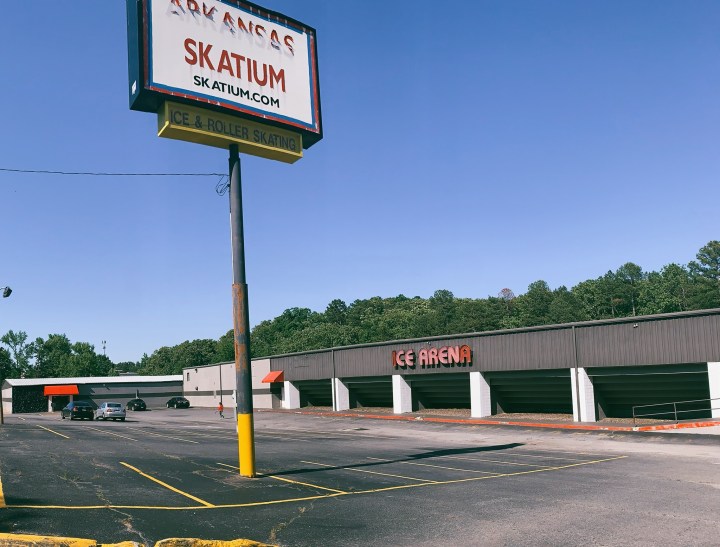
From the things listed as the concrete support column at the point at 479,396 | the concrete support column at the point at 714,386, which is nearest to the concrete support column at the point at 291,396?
the concrete support column at the point at 479,396

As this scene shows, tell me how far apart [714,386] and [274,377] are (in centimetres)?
4198

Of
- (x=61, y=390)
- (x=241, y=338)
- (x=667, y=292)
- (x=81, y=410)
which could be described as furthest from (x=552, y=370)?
(x=667, y=292)

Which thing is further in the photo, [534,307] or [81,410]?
[534,307]

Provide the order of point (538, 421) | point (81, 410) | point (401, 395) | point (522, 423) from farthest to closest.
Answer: point (81, 410) < point (401, 395) < point (538, 421) < point (522, 423)

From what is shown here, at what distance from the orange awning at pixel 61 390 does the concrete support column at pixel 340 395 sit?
4970 centimetres

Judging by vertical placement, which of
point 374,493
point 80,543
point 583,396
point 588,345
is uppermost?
point 588,345

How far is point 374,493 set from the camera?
1566 cm

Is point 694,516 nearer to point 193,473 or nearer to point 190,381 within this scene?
point 193,473

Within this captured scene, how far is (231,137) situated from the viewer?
64.4 ft

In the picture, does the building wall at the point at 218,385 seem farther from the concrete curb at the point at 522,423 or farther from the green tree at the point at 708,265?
the green tree at the point at 708,265

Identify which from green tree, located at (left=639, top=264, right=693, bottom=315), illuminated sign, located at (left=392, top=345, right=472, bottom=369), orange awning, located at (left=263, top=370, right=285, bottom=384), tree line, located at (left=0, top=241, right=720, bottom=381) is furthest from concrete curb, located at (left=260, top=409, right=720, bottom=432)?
green tree, located at (left=639, top=264, right=693, bottom=315)

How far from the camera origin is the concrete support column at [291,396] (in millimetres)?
63625

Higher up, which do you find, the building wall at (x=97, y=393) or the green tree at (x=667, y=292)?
the green tree at (x=667, y=292)

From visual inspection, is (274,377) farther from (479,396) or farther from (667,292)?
(667,292)
